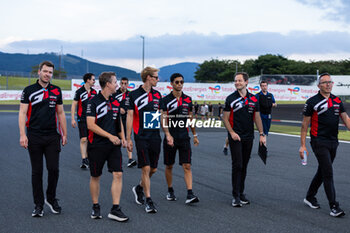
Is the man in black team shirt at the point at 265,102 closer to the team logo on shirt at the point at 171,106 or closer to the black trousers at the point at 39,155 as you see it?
the team logo on shirt at the point at 171,106

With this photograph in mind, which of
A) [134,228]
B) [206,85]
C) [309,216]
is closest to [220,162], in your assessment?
[309,216]

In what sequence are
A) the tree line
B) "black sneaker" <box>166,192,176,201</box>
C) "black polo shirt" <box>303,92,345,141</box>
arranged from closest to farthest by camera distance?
"black polo shirt" <box>303,92,345,141</box> → "black sneaker" <box>166,192,176,201</box> → the tree line

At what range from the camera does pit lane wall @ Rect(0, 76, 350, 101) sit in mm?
37219

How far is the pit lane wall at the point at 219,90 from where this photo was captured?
37219 mm

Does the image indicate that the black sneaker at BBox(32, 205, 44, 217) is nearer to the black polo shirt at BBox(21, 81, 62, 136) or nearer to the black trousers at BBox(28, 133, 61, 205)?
the black trousers at BBox(28, 133, 61, 205)

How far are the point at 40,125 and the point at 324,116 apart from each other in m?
3.86

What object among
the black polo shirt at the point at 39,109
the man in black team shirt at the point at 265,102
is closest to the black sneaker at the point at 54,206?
the black polo shirt at the point at 39,109

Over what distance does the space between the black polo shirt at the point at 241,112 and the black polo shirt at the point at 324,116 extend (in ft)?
2.82

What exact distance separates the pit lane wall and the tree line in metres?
34.4

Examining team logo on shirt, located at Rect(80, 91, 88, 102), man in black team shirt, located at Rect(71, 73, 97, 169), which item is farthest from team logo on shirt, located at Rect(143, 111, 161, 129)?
team logo on shirt, located at Rect(80, 91, 88, 102)

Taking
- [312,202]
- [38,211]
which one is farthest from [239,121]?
[38,211]

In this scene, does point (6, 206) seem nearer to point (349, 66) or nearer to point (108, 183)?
point (108, 183)

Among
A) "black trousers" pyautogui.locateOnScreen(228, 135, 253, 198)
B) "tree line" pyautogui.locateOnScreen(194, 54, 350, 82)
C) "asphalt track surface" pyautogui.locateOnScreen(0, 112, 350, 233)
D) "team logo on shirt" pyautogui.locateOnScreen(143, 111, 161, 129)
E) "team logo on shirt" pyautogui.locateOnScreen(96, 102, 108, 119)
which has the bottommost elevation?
"asphalt track surface" pyautogui.locateOnScreen(0, 112, 350, 233)

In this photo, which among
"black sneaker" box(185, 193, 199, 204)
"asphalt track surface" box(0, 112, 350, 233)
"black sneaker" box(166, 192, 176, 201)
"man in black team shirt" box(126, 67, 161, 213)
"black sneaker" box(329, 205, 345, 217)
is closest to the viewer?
"asphalt track surface" box(0, 112, 350, 233)
